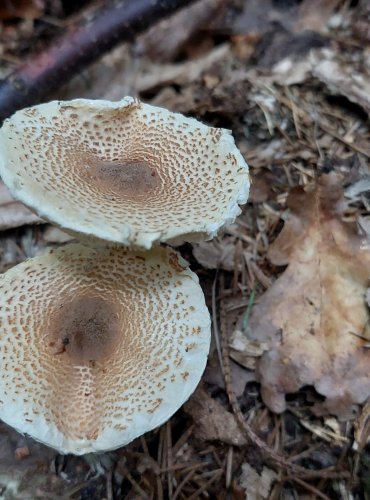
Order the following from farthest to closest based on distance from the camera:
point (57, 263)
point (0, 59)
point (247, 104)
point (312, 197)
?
point (0, 59), point (247, 104), point (312, 197), point (57, 263)

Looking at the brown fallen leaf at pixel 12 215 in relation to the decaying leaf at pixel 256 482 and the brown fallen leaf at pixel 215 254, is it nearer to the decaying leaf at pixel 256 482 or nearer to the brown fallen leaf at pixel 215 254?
the brown fallen leaf at pixel 215 254

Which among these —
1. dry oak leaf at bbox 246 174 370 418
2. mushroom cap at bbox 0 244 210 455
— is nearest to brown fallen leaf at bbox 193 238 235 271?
dry oak leaf at bbox 246 174 370 418

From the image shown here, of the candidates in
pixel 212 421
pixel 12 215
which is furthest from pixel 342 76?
pixel 212 421

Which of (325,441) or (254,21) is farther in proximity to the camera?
(254,21)

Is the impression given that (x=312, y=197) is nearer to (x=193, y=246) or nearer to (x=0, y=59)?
(x=193, y=246)

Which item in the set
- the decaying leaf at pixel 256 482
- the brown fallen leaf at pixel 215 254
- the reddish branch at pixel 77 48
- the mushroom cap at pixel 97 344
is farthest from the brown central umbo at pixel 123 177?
the decaying leaf at pixel 256 482

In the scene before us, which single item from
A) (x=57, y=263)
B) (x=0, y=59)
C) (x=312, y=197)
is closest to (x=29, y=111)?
(x=57, y=263)

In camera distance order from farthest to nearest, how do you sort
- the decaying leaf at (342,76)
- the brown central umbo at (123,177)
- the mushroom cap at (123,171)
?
the decaying leaf at (342,76) < the brown central umbo at (123,177) < the mushroom cap at (123,171)
